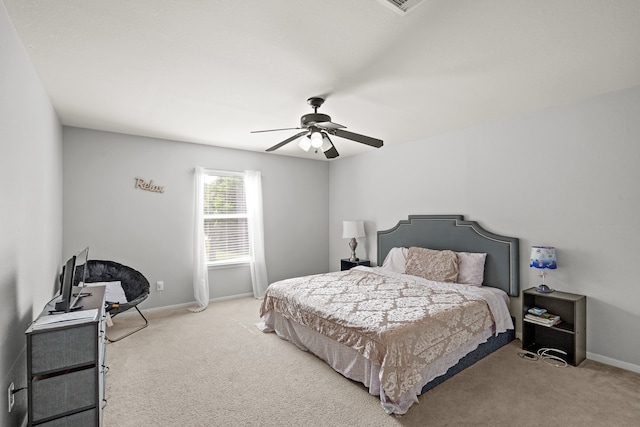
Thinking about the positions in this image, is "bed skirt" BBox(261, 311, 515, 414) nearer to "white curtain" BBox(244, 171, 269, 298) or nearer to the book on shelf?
the book on shelf

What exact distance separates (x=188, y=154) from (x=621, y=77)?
4924 millimetres

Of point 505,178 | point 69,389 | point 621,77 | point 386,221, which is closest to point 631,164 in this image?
point 621,77

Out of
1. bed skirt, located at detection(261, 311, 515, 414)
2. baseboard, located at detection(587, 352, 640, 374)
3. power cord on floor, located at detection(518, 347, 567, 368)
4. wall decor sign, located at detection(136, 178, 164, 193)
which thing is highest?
wall decor sign, located at detection(136, 178, 164, 193)

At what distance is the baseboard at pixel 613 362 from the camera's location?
2734 mm

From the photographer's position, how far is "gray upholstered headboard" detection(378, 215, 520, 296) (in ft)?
11.4

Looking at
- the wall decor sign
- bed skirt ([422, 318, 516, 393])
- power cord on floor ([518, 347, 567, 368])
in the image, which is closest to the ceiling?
the wall decor sign

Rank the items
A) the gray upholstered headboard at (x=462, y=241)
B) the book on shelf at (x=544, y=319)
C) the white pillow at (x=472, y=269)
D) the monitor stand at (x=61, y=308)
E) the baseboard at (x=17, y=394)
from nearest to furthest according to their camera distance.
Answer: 1. the baseboard at (x=17, y=394)
2. the monitor stand at (x=61, y=308)
3. the book on shelf at (x=544, y=319)
4. the gray upholstered headboard at (x=462, y=241)
5. the white pillow at (x=472, y=269)

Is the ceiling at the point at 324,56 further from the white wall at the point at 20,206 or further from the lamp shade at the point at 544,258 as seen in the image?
the lamp shade at the point at 544,258

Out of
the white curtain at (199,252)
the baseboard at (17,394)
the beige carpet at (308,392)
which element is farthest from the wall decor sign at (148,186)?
the baseboard at (17,394)

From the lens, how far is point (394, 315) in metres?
2.55

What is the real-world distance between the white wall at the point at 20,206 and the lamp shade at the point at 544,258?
4.04 m

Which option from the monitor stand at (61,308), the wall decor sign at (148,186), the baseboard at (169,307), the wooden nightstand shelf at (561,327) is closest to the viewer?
the monitor stand at (61,308)

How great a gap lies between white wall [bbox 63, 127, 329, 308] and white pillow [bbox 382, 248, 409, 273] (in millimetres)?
1858

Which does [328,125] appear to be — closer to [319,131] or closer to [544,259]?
[319,131]
